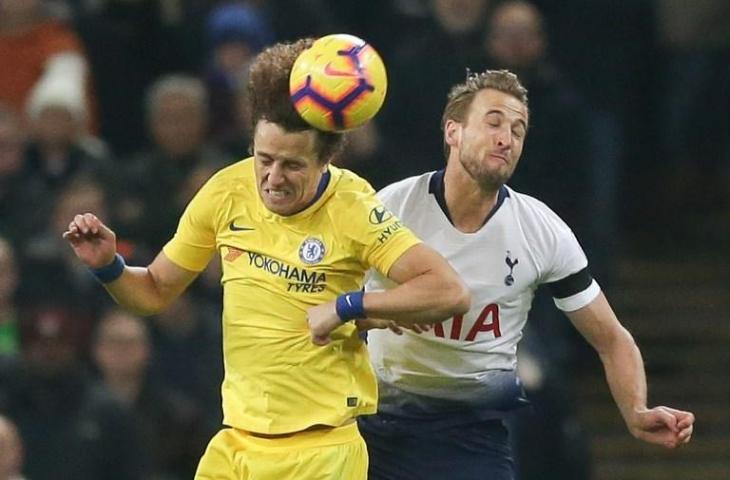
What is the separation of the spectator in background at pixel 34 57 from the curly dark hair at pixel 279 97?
15.0 ft

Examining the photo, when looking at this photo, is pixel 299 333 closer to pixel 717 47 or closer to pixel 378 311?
pixel 378 311

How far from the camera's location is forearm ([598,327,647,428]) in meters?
7.21

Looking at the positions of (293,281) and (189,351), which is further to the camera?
(189,351)

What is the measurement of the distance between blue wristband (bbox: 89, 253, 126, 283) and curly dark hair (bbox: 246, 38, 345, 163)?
62 cm

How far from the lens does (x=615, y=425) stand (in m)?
12.7

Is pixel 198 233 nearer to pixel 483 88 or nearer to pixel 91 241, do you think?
pixel 91 241

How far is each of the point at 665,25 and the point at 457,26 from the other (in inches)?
93.3

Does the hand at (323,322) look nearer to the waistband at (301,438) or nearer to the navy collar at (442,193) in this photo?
the waistband at (301,438)

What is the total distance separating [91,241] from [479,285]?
4.33 ft

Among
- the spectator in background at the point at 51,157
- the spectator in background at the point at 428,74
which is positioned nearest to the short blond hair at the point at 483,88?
the spectator in background at the point at 428,74

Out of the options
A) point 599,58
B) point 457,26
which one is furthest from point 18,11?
point 599,58

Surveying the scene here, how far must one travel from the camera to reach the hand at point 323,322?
639 centimetres

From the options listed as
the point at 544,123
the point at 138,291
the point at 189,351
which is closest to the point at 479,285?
the point at 138,291

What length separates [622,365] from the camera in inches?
285
